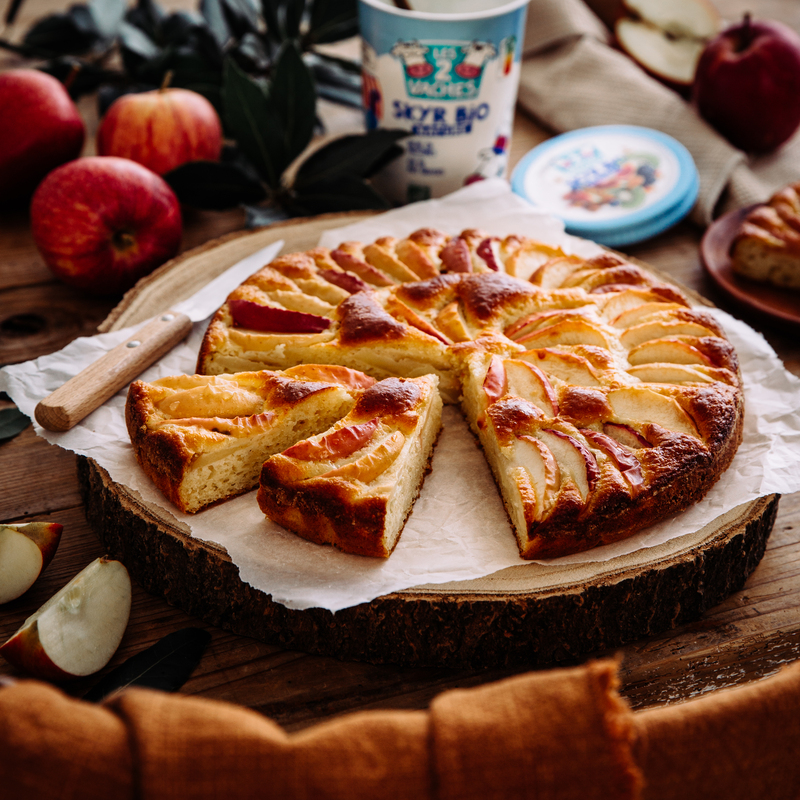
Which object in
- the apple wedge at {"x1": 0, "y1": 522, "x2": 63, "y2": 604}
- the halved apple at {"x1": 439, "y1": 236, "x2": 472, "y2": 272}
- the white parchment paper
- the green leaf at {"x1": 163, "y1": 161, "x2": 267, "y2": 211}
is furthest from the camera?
the green leaf at {"x1": 163, "y1": 161, "x2": 267, "y2": 211}

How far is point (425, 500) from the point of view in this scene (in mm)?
2506

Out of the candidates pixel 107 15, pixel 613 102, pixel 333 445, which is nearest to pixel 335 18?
pixel 107 15

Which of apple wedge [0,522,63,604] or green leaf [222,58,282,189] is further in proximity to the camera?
green leaf [222,58,282,189]

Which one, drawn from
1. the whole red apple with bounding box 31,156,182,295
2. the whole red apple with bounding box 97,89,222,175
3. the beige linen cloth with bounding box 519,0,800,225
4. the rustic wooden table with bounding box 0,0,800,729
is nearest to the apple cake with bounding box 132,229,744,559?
the rustic wooden table with bounding box 0,0,800,729

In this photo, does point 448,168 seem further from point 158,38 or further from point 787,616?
point 787,616

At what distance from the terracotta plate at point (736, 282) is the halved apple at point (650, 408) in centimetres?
124

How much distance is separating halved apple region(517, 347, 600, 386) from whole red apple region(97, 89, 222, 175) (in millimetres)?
2176

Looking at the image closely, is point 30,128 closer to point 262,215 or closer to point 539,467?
point 262,215

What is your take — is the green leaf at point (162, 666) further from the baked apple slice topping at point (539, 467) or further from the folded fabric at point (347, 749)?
the baked apple slice topping at point (539, 467)

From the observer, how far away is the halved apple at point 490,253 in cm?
313

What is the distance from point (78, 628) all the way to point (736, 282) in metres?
3.01

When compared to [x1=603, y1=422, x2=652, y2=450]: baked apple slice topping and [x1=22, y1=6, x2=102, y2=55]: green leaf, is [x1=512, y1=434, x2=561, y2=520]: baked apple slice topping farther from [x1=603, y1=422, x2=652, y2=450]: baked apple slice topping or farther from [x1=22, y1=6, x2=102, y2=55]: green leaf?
[x1=22, y1=6, x2=102, y2=55]: green leaf

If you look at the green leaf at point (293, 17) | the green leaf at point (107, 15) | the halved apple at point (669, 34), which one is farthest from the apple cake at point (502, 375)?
the green leaf at point (107, 15)

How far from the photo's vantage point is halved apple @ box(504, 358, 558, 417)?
99.4 inches
